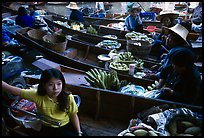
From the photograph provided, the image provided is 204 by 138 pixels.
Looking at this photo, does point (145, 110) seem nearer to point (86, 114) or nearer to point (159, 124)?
point (159, 124)

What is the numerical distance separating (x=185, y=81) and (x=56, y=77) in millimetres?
1533

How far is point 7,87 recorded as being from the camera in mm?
2209

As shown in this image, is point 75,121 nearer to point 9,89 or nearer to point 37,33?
point 9,89

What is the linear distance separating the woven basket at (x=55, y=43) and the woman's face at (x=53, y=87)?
297cm

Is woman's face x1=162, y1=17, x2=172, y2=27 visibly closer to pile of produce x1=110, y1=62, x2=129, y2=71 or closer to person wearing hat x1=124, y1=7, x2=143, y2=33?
person wearing hat x1=124, y1=7, x2=143, y2=33

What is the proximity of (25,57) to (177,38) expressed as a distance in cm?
373

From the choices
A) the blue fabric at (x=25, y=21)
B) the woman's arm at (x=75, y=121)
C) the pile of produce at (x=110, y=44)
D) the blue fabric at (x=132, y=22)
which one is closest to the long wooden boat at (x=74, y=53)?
the pile of produce at (x=110, y=44)

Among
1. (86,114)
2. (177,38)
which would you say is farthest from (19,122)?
(177,38)

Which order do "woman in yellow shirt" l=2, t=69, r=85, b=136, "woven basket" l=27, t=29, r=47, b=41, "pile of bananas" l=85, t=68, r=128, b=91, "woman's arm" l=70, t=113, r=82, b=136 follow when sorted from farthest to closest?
"woven basket" l=27, t=29, r=47, b=41, "pile of bananas" l=85, t=68, r=128, b=91, "woman's arm" l=70, t=113, r=82, b=136, "woman in yellow shirt" l=2, t=69, r=85, b=136

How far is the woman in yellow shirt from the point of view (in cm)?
222

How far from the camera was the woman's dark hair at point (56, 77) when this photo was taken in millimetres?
2174

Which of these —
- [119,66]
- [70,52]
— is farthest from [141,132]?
[70,52]

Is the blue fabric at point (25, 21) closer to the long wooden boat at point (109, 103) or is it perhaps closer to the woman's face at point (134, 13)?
the woman's face at point (134, 13)

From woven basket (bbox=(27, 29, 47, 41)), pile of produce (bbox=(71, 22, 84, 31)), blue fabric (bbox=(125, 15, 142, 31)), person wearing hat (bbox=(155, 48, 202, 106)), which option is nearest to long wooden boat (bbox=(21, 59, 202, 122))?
person wearing hat (bbox=(155, 48, 202, 106))
